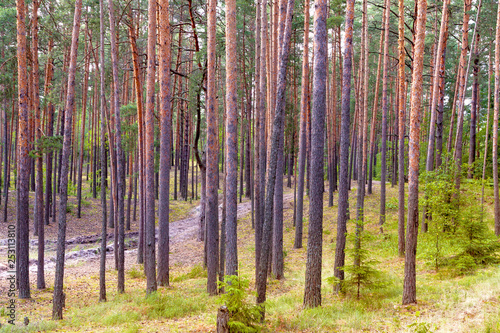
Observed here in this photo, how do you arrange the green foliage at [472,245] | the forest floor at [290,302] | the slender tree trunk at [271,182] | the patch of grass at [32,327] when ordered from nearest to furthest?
the forest floor at [290,302] → the slender tree trunk at [271,182] → the patch of grass at [32,327] → the green foliage at [472,245]

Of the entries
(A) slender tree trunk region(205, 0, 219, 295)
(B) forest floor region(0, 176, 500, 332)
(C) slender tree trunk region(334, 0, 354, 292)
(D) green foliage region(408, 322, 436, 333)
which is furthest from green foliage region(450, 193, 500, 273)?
(A) slender tree trunk region(205, 0, 219, 295)

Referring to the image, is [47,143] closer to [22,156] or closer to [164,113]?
[22,156]

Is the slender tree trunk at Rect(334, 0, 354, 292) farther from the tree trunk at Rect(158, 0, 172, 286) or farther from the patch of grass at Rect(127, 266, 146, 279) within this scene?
the patch of grass at Rect(127, 266, 146, 279)

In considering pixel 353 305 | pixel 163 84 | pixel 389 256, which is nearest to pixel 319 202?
pixel 353 305

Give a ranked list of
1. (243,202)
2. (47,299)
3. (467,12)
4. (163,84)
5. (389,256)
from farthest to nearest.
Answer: (243,202), (467,12), (389,256), (47,299), (163,84)

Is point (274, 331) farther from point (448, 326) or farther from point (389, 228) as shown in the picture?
point (389, 228)

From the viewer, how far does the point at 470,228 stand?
9398 mm

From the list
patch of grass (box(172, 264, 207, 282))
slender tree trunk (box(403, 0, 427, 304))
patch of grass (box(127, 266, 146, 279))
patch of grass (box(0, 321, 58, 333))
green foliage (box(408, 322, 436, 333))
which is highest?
slender tree trunk (box(403, 0, 427, 304))

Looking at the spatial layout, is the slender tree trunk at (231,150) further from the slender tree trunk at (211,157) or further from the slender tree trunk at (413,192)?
the slender tree trunk at (413,192)

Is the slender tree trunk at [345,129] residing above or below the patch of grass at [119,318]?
above

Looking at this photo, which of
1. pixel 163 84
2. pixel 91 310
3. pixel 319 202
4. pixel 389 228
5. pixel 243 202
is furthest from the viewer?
pixel 243 202

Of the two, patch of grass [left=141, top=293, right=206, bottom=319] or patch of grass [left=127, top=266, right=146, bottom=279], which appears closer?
patch of grass [left=141, top=293, right=206, bottom=319]

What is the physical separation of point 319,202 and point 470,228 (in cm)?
489

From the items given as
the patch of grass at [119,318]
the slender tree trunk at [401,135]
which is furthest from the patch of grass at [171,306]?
the slender tree trunk at [401,135]
